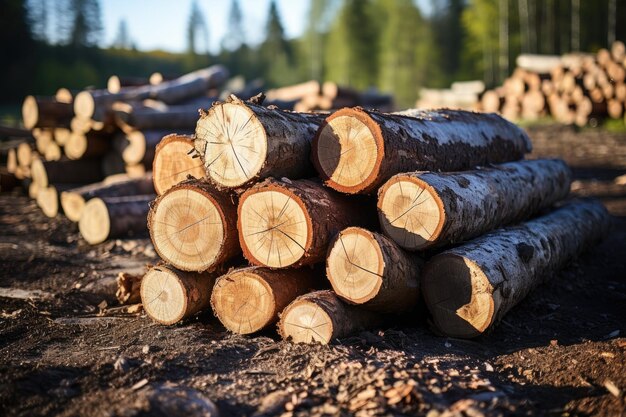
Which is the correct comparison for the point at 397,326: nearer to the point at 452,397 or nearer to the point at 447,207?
the point at 447,207

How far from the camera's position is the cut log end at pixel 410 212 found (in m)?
4.23

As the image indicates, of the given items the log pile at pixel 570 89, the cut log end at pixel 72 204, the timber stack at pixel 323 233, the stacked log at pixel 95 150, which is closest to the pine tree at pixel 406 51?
the log pile at pixel 570 89

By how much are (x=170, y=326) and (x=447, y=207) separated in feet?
7.54

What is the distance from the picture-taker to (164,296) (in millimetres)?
4652

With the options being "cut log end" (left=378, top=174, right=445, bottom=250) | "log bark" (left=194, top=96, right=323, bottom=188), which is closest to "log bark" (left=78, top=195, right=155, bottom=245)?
"log bark" (left=194, top=96, right=323, bottom=188)

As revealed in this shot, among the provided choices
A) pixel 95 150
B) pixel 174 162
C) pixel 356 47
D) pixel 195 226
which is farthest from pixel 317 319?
pixel 356 47

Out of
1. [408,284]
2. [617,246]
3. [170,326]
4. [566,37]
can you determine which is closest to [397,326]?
[408,284]

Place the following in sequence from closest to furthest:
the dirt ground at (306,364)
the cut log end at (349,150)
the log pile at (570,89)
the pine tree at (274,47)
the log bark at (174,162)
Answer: the dirt ground at (306,364)
the cut log end at (349,150)
the log bark at (174,162)
the log pile at (570,89)
the pine tree at (274,47)

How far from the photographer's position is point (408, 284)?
4398 millimetres

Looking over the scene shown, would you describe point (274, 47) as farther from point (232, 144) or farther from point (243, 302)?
point (243, 302)

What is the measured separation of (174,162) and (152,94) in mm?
7445

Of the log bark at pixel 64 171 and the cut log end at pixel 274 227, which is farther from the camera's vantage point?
the log bark at pixel 64 171

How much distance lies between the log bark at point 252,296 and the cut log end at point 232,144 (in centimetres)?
69

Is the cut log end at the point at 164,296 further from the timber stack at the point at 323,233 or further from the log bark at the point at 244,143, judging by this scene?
the log bark at the point at 244,143
